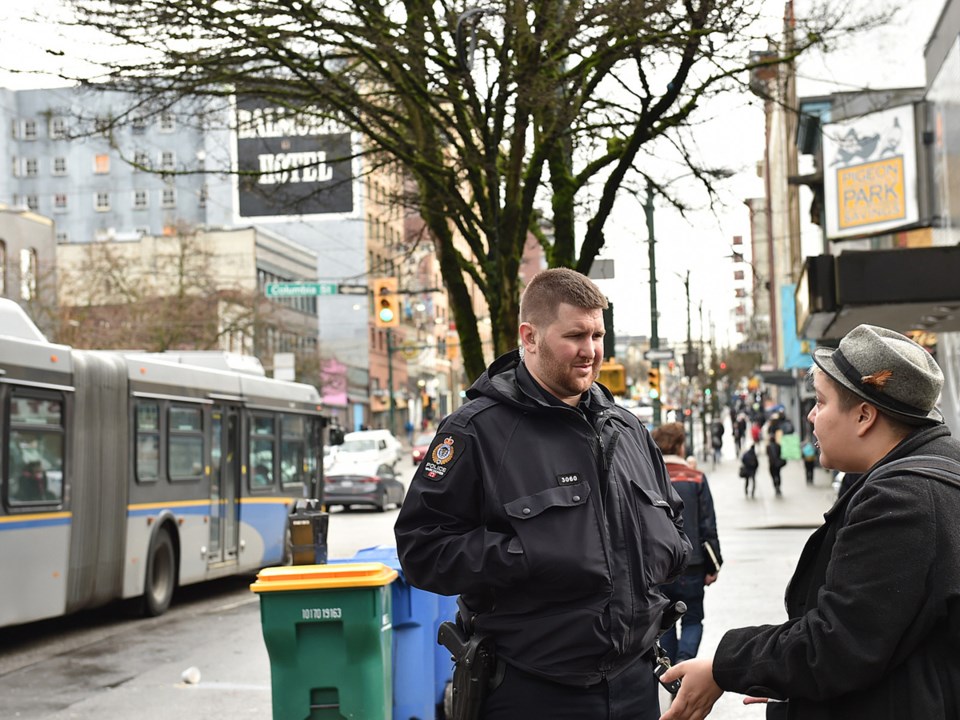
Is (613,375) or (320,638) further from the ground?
(613,375)

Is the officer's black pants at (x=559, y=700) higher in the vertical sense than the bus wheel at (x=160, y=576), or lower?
higher

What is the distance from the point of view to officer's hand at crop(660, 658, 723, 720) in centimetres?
335

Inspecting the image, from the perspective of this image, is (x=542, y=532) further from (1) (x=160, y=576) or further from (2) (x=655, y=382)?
(2) (x=655, y=382)

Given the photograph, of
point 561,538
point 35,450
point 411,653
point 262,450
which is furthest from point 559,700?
point 262,450

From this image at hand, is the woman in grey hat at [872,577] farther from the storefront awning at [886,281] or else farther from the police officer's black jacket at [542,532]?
the storefront awning at [886,281]

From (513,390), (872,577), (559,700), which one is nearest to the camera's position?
(872,577)

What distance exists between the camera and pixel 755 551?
21906mm

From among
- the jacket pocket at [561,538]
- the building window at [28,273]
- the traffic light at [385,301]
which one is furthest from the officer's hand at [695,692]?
the building window at [28,273]

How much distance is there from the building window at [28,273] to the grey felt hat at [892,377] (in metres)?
46.8

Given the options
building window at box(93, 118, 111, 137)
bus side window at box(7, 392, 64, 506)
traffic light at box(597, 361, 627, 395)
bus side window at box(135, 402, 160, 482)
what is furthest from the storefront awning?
bus side window at box(7, 392, 64, 506)

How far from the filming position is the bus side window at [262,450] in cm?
2009

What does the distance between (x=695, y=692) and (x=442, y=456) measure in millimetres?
1144

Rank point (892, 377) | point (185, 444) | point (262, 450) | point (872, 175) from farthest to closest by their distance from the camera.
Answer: point (872, 175) < point (262, 450) < point (185, 444) < point (892, 377)

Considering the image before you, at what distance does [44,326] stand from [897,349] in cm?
4853
